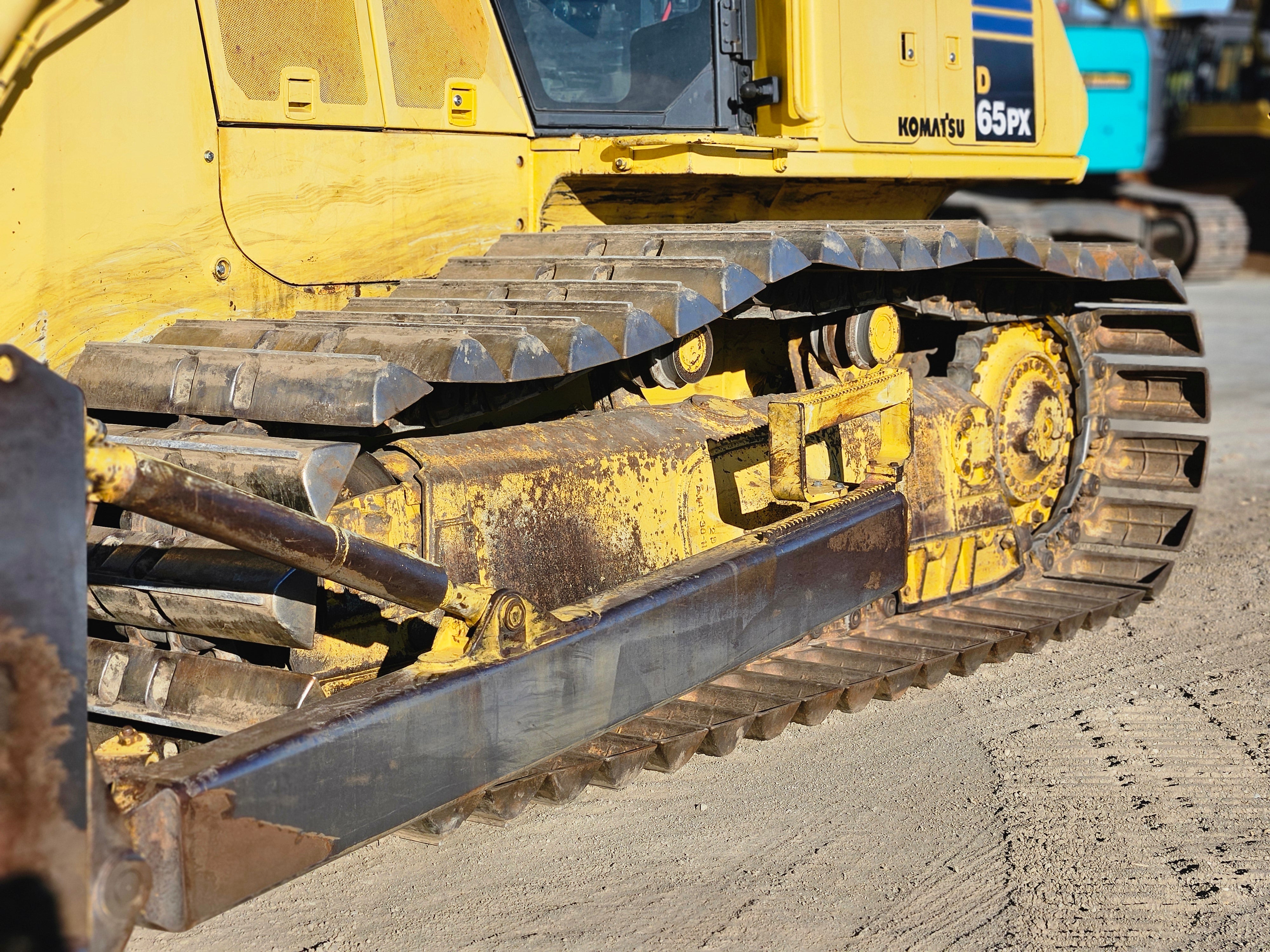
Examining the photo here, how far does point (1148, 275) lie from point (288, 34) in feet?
10.1

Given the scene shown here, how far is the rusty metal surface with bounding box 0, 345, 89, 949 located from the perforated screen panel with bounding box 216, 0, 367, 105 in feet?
5.24

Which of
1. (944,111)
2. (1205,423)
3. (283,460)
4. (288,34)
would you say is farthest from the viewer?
(1205,423)

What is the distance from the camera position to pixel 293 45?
3.47 meters

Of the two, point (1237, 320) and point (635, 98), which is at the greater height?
point (635, 98)

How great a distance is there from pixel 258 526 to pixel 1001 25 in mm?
3705

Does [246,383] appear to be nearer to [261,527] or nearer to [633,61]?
[261,527]

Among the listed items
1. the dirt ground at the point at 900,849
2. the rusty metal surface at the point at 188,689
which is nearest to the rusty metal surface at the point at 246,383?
the rusty metal surface at the point at 188,689

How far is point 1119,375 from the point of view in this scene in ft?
18.5

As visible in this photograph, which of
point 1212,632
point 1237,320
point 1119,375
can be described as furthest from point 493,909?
point 1237,320

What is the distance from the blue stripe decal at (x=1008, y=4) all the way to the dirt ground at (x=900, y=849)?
230 centimetres

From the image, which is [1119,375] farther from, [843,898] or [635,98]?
[843,898]

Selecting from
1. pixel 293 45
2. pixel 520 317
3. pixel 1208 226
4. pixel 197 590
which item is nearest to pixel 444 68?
pixel 293 45

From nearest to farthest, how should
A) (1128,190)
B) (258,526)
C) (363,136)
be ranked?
(258,526) < (363,136) < (1128,190)

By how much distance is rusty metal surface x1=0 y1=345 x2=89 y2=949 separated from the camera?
1.98 meters
